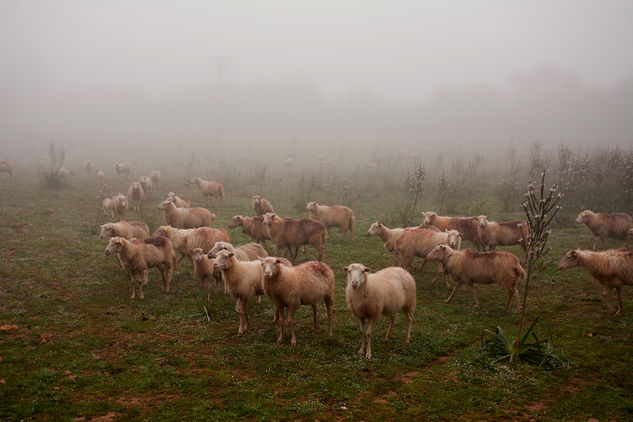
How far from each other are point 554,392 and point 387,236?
9.66m

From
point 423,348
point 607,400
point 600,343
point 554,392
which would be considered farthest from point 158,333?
point 600,343

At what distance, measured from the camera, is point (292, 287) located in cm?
862

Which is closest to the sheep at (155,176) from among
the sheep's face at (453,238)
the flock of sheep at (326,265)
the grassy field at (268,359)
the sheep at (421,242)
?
the flock of sheep at (326,265)

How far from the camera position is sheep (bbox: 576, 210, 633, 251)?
15.4m

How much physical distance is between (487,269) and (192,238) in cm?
1011

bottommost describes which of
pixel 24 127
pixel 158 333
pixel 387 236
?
pixel 158 333

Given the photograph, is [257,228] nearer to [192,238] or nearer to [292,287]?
[192,238]

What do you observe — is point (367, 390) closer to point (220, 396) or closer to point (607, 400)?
point (220, 396)

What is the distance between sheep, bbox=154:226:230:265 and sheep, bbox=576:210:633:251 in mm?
15299

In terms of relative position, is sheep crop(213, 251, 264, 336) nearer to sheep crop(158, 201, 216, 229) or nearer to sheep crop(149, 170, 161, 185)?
sheep crop(158, 201, 216, 229)

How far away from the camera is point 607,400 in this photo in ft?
20.2

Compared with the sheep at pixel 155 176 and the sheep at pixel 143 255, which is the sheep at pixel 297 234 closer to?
the sheep at pixel 143 255

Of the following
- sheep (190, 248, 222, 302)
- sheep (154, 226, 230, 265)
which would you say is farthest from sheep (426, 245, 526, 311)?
sheep (154, 226, 230, 265)

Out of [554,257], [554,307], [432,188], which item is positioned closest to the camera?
[554,307]
